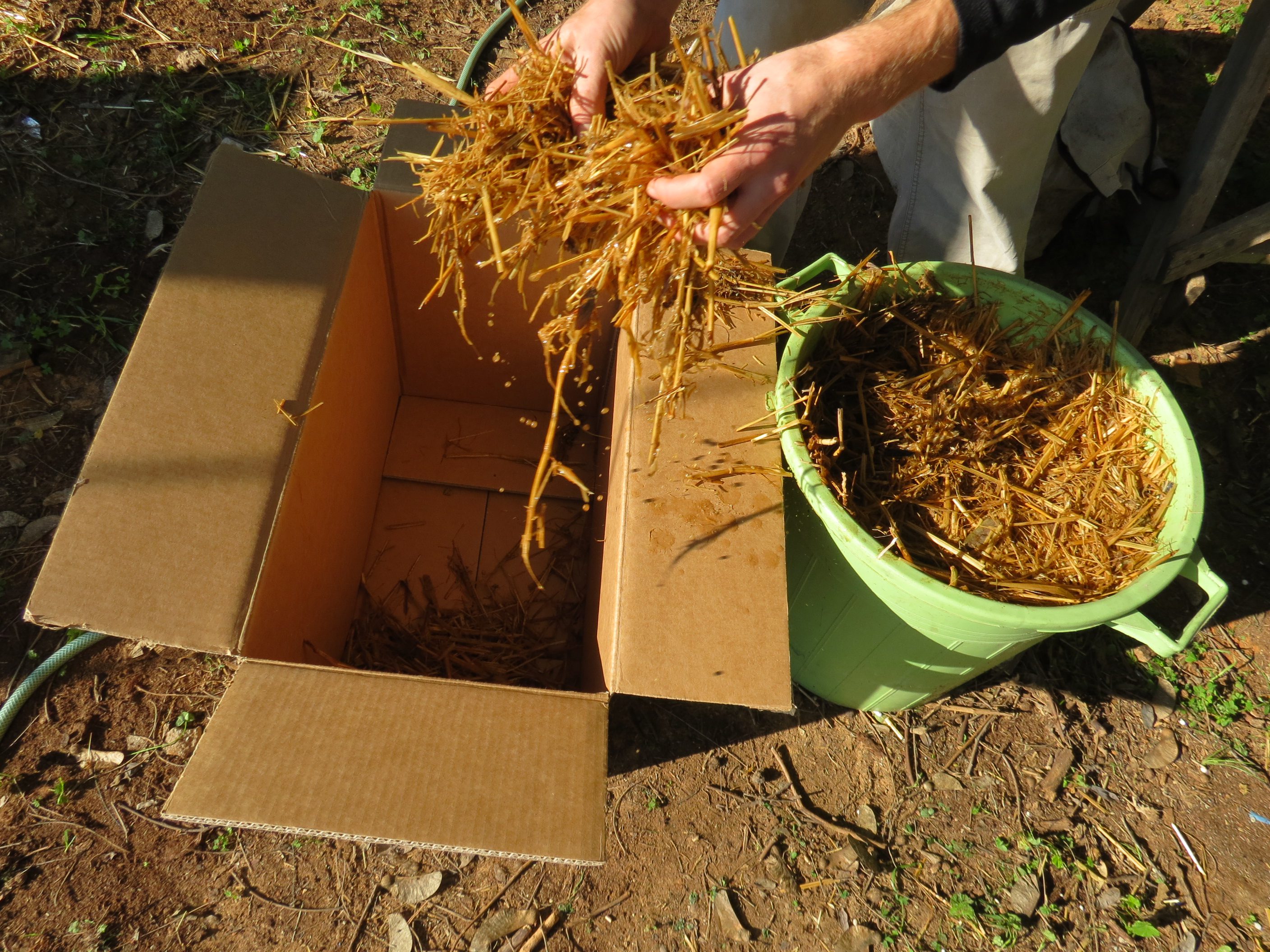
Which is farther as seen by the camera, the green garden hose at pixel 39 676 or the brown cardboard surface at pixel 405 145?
the green garden hose at pixel 39 676

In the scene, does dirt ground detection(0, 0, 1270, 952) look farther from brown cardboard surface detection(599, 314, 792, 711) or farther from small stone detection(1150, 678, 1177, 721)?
brown cardboard surface detection(599, 314, 792, 711)

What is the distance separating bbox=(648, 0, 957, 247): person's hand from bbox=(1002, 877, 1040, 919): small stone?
158 centimetres

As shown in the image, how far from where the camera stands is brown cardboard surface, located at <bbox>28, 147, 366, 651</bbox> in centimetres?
108

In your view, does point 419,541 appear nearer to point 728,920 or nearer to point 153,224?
point 728,920

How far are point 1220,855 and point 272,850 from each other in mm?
2156

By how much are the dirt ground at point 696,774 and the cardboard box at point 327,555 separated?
1.64ft

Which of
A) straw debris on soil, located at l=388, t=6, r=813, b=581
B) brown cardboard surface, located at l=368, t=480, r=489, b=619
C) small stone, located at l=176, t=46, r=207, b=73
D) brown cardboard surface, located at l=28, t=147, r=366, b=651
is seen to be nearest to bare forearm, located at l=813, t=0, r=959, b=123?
straw debris on soil, located at l=388, t=6, r=813, b=581

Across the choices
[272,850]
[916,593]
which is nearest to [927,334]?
[916,593]

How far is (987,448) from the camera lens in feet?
4.78

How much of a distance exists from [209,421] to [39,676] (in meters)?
1.00

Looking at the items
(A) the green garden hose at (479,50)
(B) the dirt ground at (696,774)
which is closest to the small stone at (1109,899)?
(B) the dirt ground at (696,774)

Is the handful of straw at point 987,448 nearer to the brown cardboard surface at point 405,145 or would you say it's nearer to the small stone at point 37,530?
the brown cardboard surface at point 405,145

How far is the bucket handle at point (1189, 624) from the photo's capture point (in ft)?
4.01

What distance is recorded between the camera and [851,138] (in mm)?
2768
